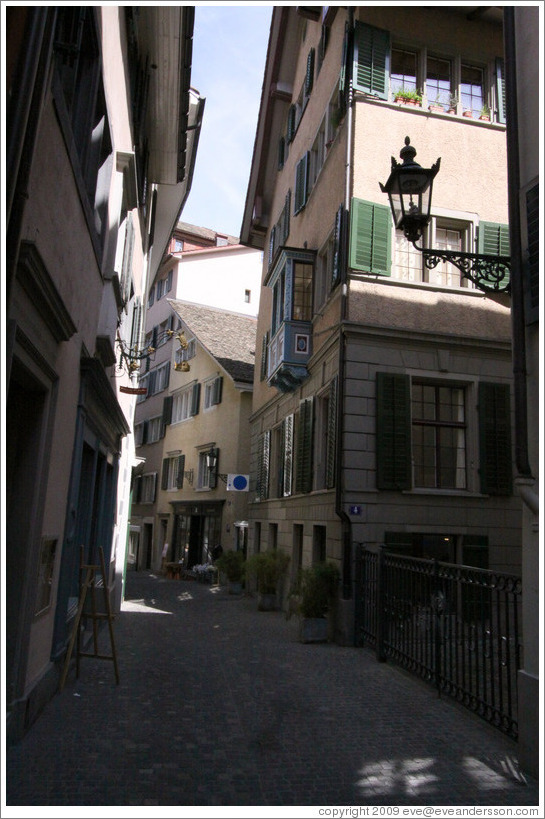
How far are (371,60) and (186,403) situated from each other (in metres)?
20.7

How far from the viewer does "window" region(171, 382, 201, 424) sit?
2913 centimetres

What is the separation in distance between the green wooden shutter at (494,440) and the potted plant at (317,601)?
3.32 meters

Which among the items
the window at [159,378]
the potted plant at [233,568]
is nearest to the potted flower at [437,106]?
the potted plant at [233,568]

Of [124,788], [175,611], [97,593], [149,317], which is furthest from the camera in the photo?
[149,317]

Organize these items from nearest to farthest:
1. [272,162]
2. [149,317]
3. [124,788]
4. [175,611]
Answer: [124,788] → [175,611] → [272,162] → [149,317]

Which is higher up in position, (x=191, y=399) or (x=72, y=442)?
(x=191, y=399)

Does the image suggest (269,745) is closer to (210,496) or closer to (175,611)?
(175,611)

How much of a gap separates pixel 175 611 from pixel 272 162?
15.8 metres

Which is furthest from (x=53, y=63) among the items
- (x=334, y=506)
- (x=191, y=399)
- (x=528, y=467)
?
(x=191, y=399)

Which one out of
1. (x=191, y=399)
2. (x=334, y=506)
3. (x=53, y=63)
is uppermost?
(x=191, y=399)

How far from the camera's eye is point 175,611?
15.0 meters

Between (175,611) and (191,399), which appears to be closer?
(175,611)

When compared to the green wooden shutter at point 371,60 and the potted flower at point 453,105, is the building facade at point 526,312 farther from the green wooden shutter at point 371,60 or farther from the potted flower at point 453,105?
the potted flower at point 453,105

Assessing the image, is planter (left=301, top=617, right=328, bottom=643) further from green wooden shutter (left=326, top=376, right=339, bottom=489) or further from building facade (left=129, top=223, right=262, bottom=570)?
building facade (left=129, top=223, right=262, bottom=570)
